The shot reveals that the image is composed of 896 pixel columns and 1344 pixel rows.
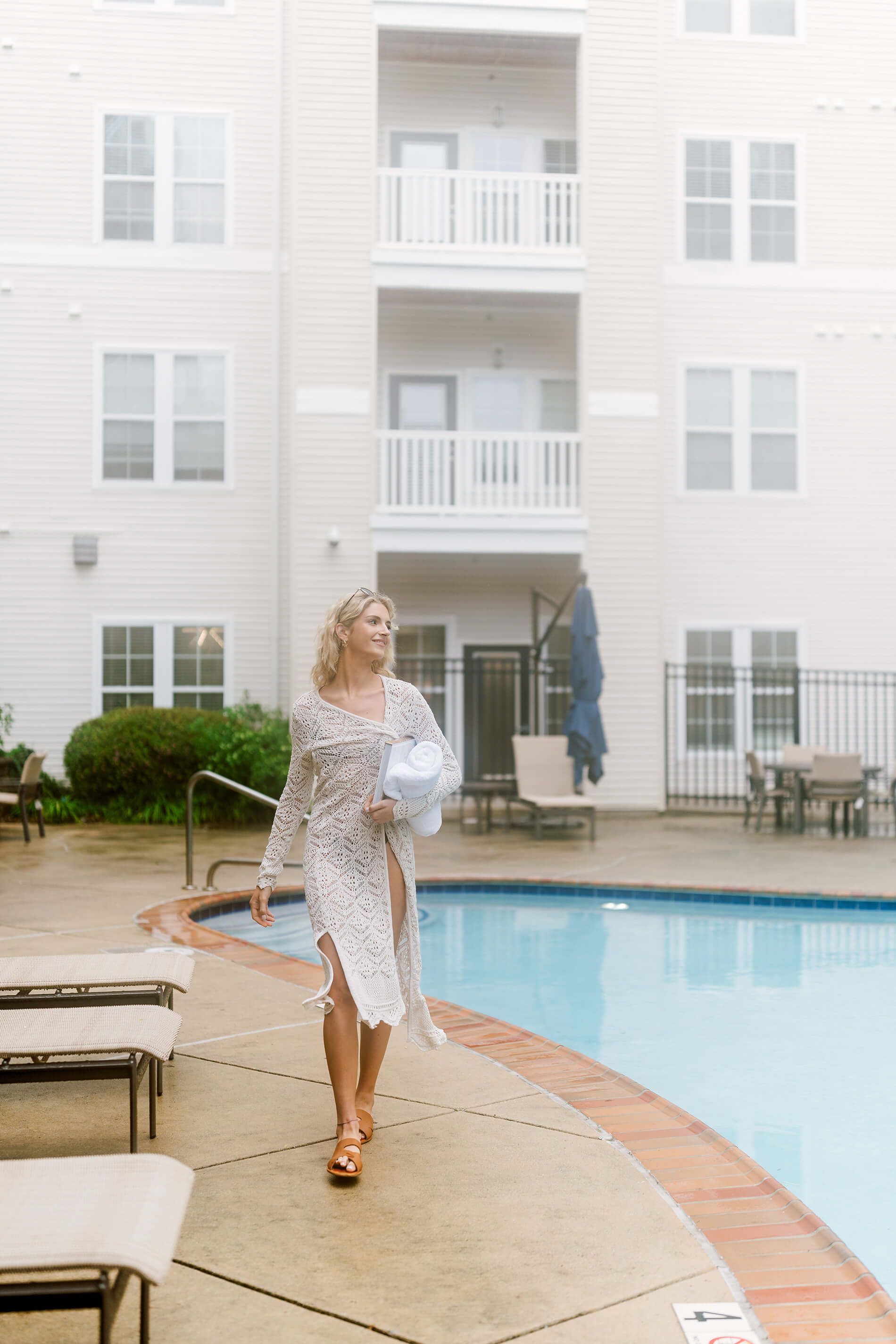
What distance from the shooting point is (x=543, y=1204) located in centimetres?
331

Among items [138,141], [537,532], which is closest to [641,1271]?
[537,532]

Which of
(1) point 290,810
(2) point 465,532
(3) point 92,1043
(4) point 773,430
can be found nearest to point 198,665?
(2) point 465,532

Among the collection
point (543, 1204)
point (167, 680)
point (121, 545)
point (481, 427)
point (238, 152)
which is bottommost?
point (543, 1204)

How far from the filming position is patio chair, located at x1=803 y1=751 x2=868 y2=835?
43.1 feet

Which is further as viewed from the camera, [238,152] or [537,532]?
[238,152]

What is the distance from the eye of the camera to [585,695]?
13.8 meters

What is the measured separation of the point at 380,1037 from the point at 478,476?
40.2ft

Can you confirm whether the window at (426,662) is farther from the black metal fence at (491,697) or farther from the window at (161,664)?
the window at (161,664)

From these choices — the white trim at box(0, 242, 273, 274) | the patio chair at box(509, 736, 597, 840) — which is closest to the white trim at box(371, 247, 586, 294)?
the white trim at box(0, 242, 273, 274)

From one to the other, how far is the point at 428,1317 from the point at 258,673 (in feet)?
45.7

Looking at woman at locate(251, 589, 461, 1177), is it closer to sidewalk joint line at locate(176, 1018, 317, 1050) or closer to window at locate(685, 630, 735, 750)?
sidewalk joint line at locate(176, 1018, 317, 1050)

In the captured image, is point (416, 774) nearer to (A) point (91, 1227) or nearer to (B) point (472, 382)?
(A) point (91, 1227)

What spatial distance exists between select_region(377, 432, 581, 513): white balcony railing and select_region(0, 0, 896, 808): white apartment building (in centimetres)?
9

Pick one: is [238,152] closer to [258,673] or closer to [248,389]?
[248,389]
